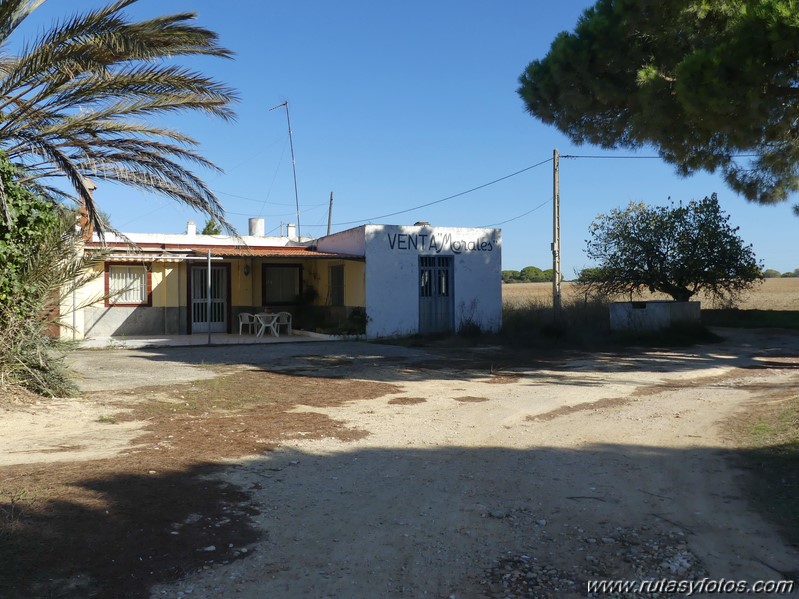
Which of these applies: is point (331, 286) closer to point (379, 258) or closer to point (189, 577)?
point (379, 258)

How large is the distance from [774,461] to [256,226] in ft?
76.4

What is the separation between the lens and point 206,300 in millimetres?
22188

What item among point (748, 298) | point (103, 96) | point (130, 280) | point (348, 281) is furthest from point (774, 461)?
point (748, 298)

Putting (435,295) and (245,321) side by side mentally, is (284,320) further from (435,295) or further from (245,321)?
(435,295)

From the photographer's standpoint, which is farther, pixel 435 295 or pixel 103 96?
pixel 435 295

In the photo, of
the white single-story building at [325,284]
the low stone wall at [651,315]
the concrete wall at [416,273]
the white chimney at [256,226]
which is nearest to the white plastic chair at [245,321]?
the white single-story building at [325,284]

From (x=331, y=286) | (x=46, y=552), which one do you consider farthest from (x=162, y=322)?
(x=46, y=552)

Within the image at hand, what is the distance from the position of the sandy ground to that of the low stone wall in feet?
28.9

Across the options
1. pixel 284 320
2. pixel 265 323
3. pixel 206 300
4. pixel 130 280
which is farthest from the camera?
pixel 206 300

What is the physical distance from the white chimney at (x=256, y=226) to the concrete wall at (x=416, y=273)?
25.9 ft

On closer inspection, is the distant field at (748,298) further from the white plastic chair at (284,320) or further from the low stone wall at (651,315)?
the white plastic chair at (284,320)

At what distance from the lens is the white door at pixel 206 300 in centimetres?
2197

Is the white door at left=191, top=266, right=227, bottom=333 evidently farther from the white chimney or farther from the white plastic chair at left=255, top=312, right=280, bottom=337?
the white chimney

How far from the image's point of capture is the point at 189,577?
12.4 feet
